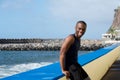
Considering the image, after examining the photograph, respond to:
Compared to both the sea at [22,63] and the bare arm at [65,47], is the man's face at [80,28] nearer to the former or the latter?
the bare arm at [65,47]

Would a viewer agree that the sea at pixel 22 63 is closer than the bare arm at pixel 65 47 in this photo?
No

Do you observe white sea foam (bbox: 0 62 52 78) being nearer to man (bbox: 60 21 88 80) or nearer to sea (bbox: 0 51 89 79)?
sea (bbox: 0 51 89 79)

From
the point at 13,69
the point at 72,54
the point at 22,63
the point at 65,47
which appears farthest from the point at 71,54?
the point at 22,63

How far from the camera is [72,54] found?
22.4 ft

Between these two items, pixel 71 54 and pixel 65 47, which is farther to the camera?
pixel 71 54

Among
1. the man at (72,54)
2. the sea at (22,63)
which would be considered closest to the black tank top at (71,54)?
the man at (72,54)

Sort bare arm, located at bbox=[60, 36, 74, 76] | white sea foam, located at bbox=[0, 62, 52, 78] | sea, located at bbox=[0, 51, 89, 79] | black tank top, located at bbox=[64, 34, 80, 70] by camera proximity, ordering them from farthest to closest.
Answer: sea, located at bbox=[0, 51, 89, 79] → white sea foam, located at bbox=[0, 62, 52, 78] → black tank top, located at bbox=[64, 34, 80, 70] → bare arm, located at bbox=[60, 36, 74, 76]

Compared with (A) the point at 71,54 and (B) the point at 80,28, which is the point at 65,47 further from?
(B) the point at 80,28

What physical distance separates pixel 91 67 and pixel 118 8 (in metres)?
170

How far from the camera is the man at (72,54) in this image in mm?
6654

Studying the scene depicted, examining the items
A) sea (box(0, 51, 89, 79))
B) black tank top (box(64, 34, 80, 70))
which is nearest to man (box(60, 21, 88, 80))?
black tank top (box(64, 34, 80, 70))

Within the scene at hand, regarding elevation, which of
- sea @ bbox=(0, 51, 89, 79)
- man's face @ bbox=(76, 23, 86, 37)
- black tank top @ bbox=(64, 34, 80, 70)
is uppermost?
man's face @ bbox=(76, 23, 86, 37)

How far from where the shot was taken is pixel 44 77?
6.46 meters

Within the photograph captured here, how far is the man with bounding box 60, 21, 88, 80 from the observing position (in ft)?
21.8
